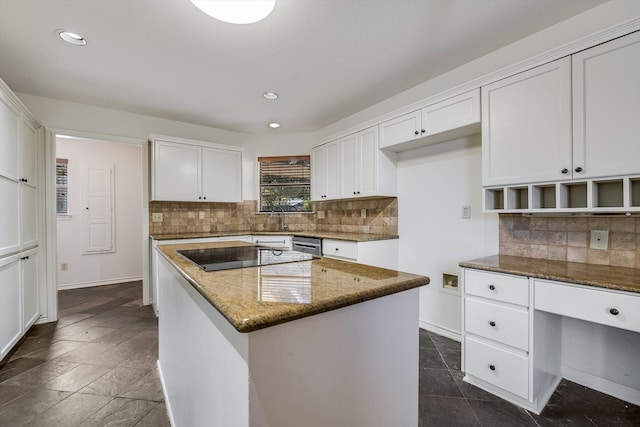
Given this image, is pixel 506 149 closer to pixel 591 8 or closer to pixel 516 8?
pixel 516 8

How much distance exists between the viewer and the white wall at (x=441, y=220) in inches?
95.8

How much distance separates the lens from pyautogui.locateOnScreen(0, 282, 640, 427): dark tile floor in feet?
5.34

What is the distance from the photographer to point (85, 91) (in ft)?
9.34

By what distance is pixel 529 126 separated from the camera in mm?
1816

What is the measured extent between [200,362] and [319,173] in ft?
9.50

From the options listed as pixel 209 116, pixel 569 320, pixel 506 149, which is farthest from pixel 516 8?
pixel 209 116

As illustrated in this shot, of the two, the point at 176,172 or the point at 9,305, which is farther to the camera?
the point at 176,172

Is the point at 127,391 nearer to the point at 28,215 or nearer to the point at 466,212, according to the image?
the point at 28,215

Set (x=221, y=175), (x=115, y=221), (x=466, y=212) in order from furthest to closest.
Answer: (x=115, y=221) → (x=221, y=175) → (x=466, y=212)

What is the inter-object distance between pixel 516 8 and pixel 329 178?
224 centimetres

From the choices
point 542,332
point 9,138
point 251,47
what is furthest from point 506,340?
point 9,138

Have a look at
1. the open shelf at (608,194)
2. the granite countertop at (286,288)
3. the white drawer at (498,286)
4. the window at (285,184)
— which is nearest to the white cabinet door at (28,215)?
the granite countertop at (286,288)

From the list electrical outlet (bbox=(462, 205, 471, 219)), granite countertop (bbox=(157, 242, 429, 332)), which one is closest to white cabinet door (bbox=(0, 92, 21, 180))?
granite countertop (bbox=(157, 242, 429, 332))

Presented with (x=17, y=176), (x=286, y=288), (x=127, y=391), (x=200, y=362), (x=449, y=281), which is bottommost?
(x=127, y=391)
